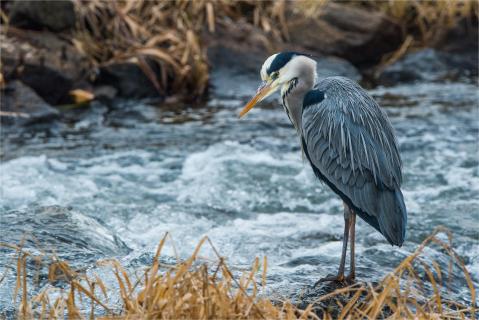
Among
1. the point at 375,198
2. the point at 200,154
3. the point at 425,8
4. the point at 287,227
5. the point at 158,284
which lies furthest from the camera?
the point at 425,8

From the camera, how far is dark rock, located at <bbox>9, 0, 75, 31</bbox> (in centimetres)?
793

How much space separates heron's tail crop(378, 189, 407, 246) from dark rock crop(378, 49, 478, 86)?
200 inches

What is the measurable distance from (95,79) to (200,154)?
78.0 inches

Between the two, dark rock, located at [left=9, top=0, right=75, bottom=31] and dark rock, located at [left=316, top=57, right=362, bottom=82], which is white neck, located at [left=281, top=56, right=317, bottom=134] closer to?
dark rock, located at [left=9, top=0, right=75, bottom=31]

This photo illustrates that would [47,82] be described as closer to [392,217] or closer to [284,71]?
[284,71]

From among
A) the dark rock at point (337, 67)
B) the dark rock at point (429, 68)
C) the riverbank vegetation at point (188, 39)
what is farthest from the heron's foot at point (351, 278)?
the dark rock at point (429, 68)

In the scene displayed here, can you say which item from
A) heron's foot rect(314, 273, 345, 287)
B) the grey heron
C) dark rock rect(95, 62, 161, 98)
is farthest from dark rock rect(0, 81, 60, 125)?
heron's foot rect(314, 273, 345, 287)

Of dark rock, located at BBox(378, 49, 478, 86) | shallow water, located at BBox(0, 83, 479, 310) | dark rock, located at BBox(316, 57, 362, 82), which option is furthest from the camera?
dark rock, located at BBox(378, 49, 478, 86)

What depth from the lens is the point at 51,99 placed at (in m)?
7.75

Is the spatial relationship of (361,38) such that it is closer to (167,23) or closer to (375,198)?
(167,23)

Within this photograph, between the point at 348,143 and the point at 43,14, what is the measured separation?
480 cm

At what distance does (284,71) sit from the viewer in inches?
160

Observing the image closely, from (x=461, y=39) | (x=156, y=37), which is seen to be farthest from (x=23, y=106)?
(x=461, y=39)

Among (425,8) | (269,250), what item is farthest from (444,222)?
(425,8)
